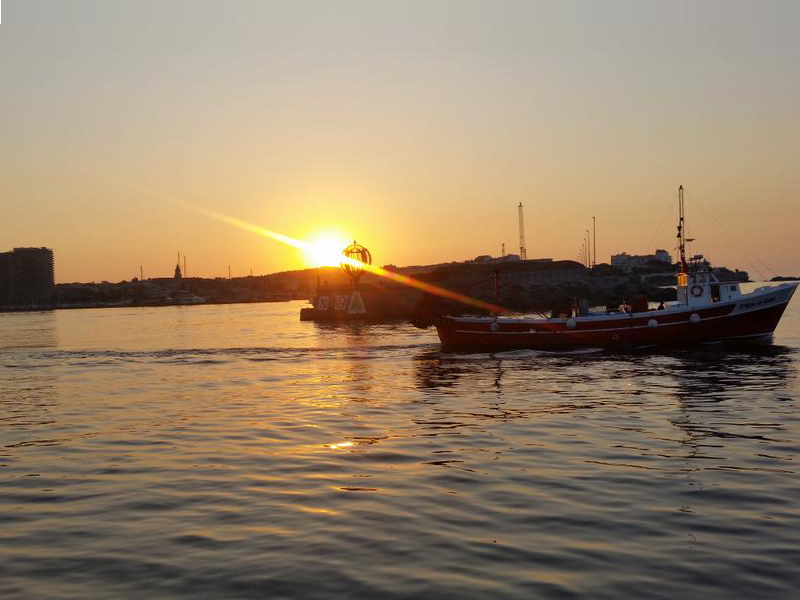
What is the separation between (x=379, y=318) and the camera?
111062 millimetres

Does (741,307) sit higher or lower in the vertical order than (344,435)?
higher

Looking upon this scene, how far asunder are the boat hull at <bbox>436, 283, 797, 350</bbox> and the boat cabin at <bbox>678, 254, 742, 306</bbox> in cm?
70

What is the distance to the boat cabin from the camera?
49375mm

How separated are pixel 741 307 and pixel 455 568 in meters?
45.1

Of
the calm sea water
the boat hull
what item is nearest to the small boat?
the boat hull

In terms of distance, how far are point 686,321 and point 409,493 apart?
1573 inches

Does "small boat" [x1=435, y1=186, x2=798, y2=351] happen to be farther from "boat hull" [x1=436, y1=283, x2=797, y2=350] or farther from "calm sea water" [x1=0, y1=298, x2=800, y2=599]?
"calm sea water" [x1=0, y1=298, x2=800, y2=599]

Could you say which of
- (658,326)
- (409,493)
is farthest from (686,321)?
(409,493)

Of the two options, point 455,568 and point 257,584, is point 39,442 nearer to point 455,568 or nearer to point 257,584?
point 257,584

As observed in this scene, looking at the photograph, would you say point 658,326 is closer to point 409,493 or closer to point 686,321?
point 686,321

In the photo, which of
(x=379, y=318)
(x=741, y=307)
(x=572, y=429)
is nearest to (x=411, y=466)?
(x=572, y=429)

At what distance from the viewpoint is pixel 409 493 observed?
14023mm

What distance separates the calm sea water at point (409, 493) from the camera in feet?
31.8

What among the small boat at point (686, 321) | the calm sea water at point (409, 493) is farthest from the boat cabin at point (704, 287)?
the calm sea water at point (409, 493)
